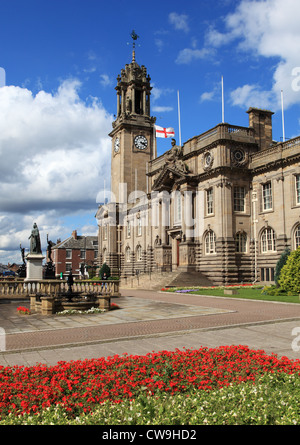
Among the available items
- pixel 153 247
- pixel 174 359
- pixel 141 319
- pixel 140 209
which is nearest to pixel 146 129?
pixel 140 209

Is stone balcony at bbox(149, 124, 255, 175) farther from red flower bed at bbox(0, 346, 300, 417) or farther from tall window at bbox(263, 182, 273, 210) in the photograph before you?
red flower bed at bbox(0, 346, 300, 417)

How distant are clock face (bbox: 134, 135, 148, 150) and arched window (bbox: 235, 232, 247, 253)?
1433 inches

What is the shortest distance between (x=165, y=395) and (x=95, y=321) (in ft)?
34.8

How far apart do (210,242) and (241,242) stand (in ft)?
11.4

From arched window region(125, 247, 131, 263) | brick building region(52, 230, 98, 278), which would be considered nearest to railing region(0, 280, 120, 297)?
arched window region(125, 247, 131, 263)

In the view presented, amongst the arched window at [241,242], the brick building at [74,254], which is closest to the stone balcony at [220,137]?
the arched window at [241,242]

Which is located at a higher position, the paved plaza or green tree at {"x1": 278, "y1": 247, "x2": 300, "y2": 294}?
green tree at {"x1": 278, "y1": 247, "x2": 300, "y2": 294}

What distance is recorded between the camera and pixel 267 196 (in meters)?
42.1

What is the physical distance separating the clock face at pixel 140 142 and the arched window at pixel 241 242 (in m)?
36.4

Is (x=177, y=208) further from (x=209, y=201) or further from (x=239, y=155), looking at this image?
(x=239, y=155)

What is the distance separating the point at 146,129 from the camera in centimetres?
7506

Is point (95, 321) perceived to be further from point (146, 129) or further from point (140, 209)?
point (146, 129)

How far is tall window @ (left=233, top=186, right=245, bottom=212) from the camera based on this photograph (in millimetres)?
43744
